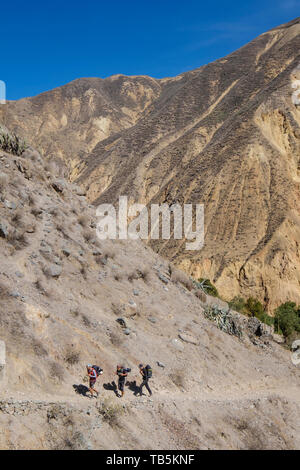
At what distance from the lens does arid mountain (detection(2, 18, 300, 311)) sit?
32.9 m

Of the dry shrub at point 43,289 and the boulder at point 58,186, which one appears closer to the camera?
the dry shrub at point 43,289

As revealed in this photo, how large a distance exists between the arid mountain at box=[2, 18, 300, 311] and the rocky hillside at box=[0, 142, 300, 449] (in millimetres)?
11902

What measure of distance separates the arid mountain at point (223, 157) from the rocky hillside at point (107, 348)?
11.9 m

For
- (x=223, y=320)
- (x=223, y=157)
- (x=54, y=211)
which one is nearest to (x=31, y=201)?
(x=54, y=211)

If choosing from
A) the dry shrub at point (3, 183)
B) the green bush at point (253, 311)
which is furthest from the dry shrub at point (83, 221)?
the green bush at point (253, 311)

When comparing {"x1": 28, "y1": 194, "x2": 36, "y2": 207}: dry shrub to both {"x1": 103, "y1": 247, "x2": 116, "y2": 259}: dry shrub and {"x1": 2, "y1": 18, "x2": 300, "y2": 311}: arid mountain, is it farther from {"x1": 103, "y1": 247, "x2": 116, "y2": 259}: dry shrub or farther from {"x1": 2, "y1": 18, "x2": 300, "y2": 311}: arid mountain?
{"x1": 2, "y1": 18, "x2": 300, "y2": 311}: arid mountain

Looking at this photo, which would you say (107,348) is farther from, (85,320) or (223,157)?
(223,157)

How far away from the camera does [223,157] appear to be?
136 feet

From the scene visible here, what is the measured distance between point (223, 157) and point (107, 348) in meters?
34.2

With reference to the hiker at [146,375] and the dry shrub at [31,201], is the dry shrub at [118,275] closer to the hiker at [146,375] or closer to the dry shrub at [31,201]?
the dry shrub at [31,201]

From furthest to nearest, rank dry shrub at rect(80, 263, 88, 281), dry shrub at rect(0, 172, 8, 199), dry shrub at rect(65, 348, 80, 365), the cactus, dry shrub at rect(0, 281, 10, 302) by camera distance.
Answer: the cactus, dry shrub at rect(0, 172, 8, 199), dry shrub at rect(80, 263, 88, 281), dry shrub at rect(0, 281, 10, 302), dry shrub at rect(65, 348, 80, 365)

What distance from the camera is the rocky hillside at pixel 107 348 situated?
775 cm

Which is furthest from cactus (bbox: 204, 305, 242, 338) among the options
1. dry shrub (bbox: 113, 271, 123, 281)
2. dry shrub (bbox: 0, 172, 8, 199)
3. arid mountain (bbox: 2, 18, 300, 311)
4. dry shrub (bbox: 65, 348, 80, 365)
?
arid mountain (bbox: 2, 18, 300, 311)
